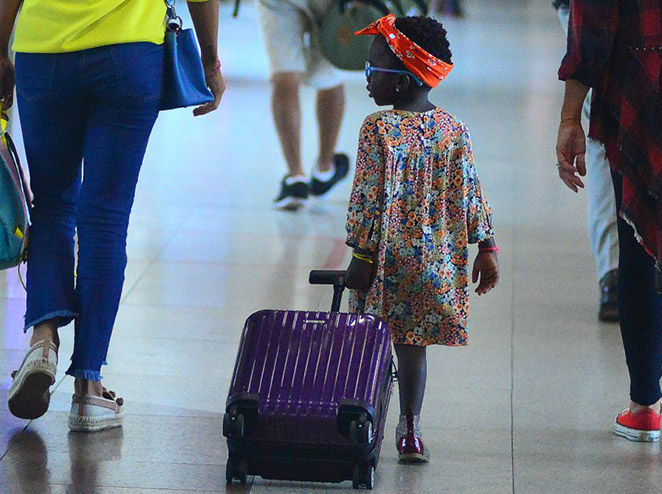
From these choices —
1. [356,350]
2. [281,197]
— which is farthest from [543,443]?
[281,197]

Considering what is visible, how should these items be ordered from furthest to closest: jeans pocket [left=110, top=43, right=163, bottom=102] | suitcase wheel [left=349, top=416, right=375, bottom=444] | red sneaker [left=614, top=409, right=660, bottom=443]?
1. red sneaker [left=614, top=409, right=660, bottom=443]
2. jeans pocket [left=110, top=43, right=163, bottom=102]
3. suitcase wheel [left=349, top=416, right=375, bottom=444]

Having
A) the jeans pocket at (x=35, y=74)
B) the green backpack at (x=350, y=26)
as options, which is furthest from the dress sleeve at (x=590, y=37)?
the green backpack at (x=350, y=26)

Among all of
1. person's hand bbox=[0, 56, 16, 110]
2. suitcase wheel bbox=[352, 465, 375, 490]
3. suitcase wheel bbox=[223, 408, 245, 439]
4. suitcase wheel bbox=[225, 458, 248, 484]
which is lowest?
suitcase wheel bbox=[225, 458, 248, 484]

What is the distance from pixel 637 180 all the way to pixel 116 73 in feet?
4.68

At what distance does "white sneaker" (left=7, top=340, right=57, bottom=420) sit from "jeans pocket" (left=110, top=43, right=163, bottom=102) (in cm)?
77

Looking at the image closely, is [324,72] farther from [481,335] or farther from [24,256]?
[24,256]

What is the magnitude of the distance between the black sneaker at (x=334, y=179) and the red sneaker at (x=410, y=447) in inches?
147

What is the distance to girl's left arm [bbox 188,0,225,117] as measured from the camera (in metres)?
3.47

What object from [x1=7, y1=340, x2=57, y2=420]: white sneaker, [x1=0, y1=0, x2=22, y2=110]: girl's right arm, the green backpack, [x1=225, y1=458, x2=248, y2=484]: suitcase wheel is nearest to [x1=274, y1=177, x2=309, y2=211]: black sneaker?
the green backpack

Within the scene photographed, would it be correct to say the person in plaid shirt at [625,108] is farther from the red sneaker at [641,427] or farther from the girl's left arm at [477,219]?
the red sneaker at [641,427]

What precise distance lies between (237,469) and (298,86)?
392cm

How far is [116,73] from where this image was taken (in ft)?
10.7

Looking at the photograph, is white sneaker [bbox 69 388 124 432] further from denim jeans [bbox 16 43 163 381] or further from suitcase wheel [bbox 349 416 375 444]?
suitcase wheel [bbox 349 416 375 444]

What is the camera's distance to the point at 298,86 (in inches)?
265
